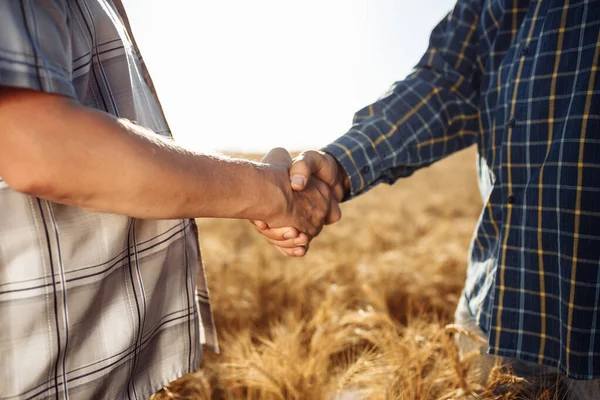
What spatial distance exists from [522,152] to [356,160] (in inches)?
19.6

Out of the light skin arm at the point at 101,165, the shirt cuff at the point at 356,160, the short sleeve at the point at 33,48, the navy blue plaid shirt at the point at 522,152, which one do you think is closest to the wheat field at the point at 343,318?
the navy blue plaid shirt at the point at 522,152

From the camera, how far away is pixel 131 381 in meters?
1.08

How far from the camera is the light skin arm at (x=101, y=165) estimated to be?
778mm

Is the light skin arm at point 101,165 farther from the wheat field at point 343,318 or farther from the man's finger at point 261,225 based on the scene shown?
the wheat field at point 343,318

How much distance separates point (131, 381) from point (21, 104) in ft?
1.95

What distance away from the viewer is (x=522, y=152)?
1412mm

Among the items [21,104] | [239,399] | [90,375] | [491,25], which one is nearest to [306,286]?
[239,399]

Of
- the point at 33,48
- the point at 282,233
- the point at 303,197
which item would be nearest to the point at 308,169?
the point at 303,197

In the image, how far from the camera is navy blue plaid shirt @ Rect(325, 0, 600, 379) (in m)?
1.26

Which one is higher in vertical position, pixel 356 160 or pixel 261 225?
pixel 356 160

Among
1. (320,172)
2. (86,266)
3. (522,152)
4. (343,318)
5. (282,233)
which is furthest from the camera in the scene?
(343,318)

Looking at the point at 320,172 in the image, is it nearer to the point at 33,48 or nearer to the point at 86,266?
the point at 86,266

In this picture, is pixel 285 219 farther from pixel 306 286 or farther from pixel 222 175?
pixel 306 286

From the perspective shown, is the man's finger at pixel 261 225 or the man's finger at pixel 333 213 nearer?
the man's finger at pixel 261 225
